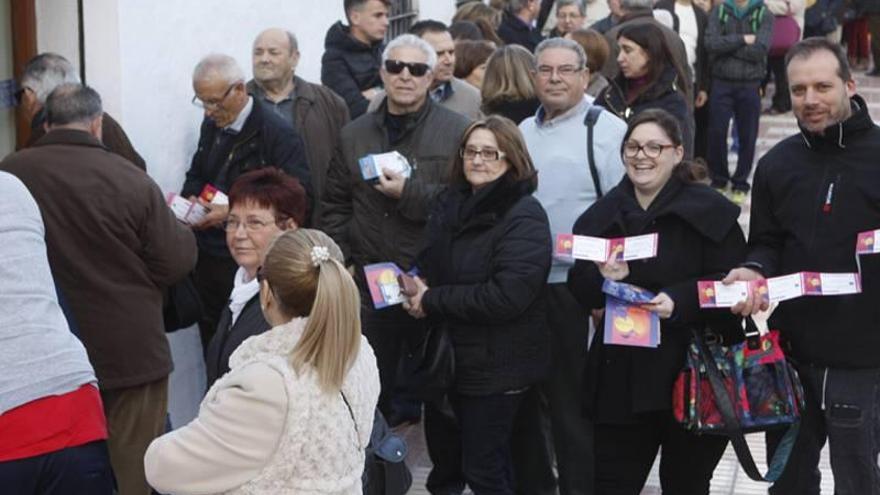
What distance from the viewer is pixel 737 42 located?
45.9 ft

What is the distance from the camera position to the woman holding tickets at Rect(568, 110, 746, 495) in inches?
235

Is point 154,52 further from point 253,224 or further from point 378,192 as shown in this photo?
point 253,224

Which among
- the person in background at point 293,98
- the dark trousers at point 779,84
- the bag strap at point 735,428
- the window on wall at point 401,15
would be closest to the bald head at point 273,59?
the person in background at point 293,98

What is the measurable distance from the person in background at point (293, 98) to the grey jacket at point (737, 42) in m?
6.37

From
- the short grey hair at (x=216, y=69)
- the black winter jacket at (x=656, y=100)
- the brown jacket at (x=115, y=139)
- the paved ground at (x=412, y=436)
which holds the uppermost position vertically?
the short grey hair at (x=216, y=69)

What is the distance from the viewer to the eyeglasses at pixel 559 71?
7266 millimetres

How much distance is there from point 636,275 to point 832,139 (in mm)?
879

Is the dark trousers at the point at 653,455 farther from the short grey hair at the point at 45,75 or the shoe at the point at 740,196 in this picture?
the shoe at the point at 740,196

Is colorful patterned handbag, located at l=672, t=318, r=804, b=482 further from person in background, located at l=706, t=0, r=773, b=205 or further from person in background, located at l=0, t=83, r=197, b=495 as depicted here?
person in background, located at l=706, t=0, r=773, b=205

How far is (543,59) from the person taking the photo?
7.38 m

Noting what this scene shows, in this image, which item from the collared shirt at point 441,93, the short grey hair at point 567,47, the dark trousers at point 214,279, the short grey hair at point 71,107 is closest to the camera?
the short grey hair at point 71,107

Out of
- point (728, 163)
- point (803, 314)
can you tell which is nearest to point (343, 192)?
point (803, 314)

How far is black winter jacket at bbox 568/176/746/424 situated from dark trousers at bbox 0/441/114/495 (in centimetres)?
201

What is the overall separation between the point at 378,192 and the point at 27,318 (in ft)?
9.25
